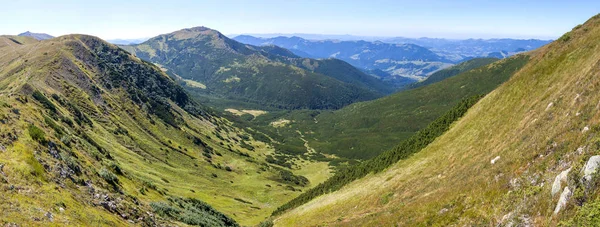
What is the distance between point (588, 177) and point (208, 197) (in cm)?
11792

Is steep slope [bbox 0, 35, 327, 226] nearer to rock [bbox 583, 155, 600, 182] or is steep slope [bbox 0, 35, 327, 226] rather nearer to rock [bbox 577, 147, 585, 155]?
rock [bbox 583, 155, 600, 182]

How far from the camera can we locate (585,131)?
78.2ft

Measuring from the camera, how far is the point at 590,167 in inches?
718

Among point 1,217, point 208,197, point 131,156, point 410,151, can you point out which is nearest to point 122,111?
point 131,156

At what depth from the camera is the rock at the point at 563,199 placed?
18328 mm

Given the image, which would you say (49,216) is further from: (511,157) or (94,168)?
(511,157)

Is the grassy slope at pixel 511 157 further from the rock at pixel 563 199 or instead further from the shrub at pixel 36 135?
the shrub at pixel 36 135

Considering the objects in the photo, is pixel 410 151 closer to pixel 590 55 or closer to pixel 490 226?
pixel 590 55

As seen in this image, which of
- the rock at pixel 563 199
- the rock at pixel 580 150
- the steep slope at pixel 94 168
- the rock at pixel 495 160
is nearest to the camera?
the rock at pixel 563 199

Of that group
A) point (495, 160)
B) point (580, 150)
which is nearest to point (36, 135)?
point (495, 160)

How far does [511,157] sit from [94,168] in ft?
205

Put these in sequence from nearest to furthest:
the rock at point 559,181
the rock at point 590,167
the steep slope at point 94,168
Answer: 1. the rock at point 590,167
2. the rock at point 559,181
3. the steep slope at point 94,168

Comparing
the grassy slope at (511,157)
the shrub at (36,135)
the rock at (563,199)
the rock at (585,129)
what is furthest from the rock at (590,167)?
the shrub at (36,135)

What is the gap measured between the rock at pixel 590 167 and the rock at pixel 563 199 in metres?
1.12
